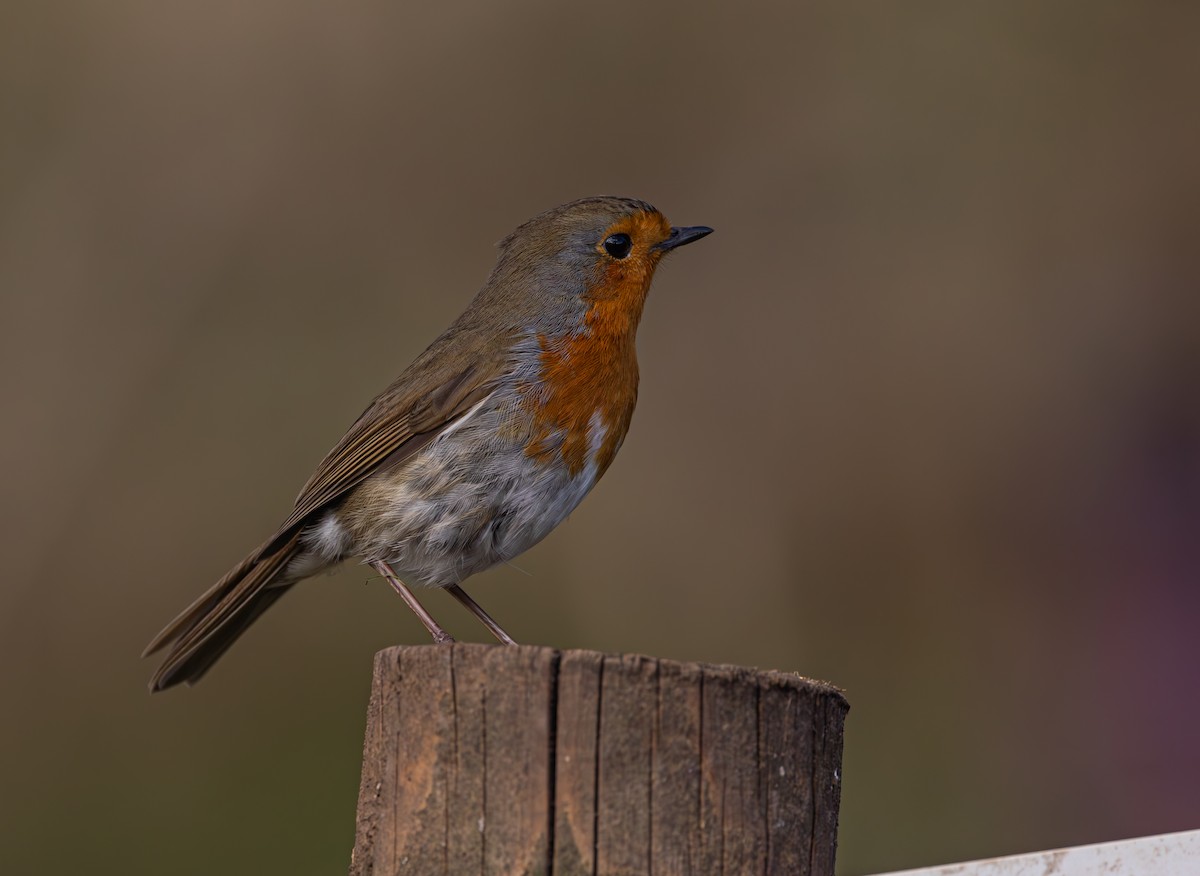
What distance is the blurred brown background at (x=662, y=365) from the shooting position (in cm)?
503

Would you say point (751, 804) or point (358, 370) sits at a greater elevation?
point (358, 370)

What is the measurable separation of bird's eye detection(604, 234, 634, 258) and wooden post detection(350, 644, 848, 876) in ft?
6.49

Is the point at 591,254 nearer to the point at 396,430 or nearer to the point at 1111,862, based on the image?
the point at 396,430

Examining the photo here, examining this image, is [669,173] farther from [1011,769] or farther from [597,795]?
[597,795]

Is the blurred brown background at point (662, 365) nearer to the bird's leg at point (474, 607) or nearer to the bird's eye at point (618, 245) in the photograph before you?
the bird's leg at point (474, 607)

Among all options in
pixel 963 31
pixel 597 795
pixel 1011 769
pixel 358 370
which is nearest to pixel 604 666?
pixel 597 795

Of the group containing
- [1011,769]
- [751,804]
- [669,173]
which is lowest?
[1011,769]

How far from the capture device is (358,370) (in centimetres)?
562

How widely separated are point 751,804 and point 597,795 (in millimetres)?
218

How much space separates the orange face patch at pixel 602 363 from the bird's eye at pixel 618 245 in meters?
0.01

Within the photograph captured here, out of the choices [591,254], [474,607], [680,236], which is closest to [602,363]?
[591,254]

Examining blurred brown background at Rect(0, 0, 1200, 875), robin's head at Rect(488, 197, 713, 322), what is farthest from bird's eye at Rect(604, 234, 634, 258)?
blurred brown background at Rect(0, 0, 1200, 875)

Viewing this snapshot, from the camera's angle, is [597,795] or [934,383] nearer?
[597,795]

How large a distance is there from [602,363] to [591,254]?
359 mm
